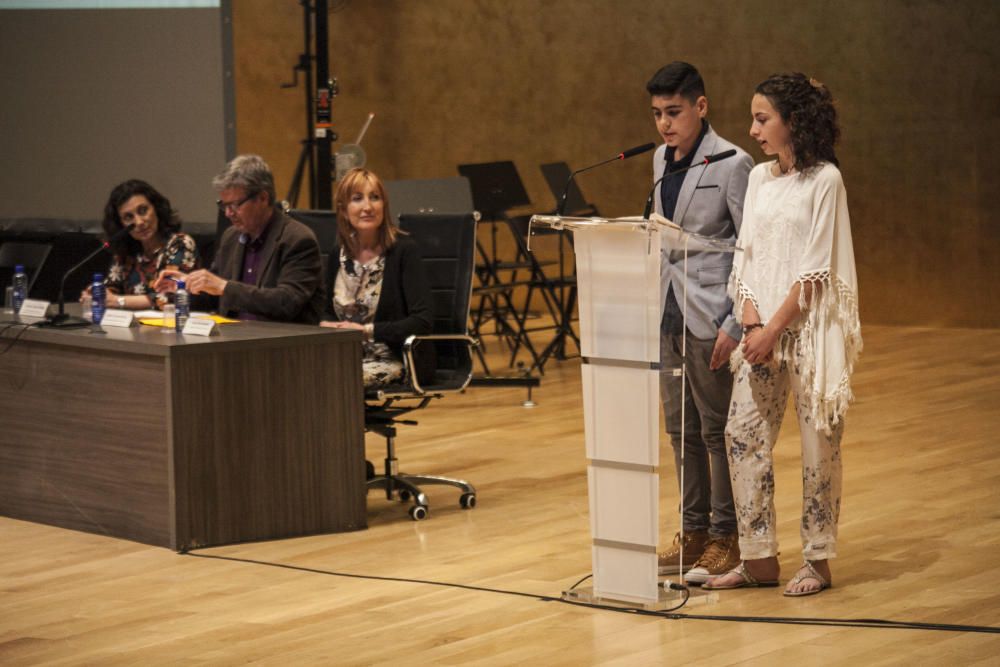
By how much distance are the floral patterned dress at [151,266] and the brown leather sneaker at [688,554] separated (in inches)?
94.6

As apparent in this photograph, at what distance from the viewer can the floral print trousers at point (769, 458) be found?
4.08 meters

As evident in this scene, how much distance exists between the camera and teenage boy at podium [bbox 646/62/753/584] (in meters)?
4.19

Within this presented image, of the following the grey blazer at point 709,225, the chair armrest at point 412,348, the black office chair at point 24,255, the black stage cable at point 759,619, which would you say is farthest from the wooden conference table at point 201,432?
the black office chair at point 24,255

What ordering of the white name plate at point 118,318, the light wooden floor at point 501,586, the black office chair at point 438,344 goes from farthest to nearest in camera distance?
the black office chair at point 438,344
the white name plate at point 118,318
the light wooden floor at point 501,586

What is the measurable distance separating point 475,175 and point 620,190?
2.43m

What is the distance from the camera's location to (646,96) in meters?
11.4

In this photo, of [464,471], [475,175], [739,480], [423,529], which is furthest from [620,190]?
[739,480]

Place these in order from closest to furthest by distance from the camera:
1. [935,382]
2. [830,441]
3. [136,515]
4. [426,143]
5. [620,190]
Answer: [830,441]
[136,515]
[935,382]
[620,190]
[426,143]

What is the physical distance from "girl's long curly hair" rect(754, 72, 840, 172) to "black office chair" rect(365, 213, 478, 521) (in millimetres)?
1721

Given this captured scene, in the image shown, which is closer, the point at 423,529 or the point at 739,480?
the point at 739,480

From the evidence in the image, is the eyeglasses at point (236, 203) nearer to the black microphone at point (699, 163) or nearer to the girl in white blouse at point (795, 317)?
the black microphone at point (699, 163)

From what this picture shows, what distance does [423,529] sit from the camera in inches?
202

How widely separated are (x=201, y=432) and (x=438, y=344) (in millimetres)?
1100

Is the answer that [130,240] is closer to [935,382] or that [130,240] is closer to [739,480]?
[739,480]
